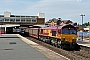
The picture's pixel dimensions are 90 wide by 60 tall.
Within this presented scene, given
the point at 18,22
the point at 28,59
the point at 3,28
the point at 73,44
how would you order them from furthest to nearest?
1. the point at 18,22
2. the point at 3,28
3. the point at 73,44
4. the point at 28,59

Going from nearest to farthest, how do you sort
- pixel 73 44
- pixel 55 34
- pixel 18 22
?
pixel 73 44 < pixel 55 34 < pixel 18 22

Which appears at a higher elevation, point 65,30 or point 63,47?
point 65,30

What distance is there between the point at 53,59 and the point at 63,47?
12754 mm

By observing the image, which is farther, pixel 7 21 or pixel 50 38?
pixel 7 21

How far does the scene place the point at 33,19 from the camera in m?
114

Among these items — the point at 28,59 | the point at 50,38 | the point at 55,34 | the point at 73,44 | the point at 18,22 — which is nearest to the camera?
the point at 28,59

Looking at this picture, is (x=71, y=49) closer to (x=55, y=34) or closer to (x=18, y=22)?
(x=55, y=34)

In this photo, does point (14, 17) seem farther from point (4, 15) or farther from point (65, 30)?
point (65, 30)

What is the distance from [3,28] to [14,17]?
20.4 m

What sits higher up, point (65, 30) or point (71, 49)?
point (65, 30)

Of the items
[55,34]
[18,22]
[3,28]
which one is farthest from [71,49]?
[18,22]

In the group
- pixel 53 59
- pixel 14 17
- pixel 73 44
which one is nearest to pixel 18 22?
pixel 14 17

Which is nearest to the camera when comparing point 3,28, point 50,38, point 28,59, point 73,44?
point 28,59

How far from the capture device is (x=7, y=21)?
112 m
